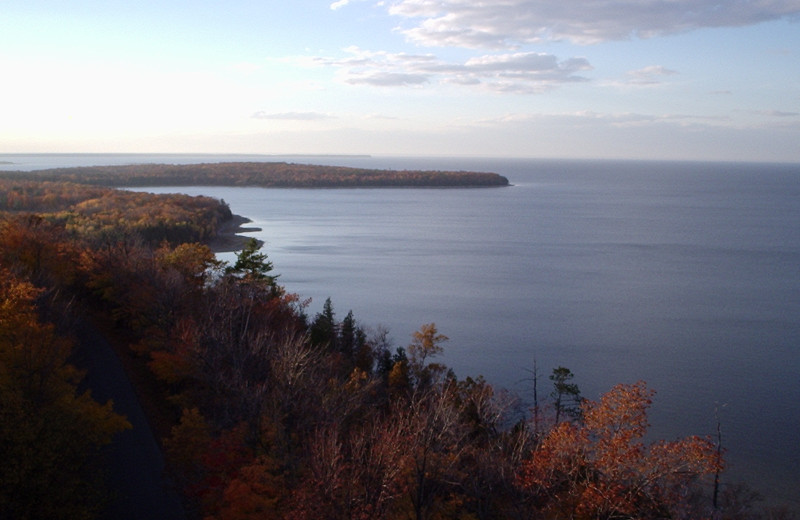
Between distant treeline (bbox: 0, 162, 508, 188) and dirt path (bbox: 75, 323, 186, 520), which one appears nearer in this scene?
dirt path (bbox: 75, 323, 186, 520)

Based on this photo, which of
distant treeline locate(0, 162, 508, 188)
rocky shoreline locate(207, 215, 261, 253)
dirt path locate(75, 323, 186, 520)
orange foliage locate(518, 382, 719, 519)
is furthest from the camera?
distant treeline locate(0, 162, 508, 188)

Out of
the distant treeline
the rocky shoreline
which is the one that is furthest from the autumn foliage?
the distant treeline

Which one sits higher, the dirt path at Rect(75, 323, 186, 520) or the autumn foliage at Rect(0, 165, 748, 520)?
the autumn foliage at Rect(0, 165, 748, 520)

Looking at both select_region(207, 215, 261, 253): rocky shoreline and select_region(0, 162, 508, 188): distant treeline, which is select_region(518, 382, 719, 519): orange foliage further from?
select_region(0, 162, 508, 188): distant treeline

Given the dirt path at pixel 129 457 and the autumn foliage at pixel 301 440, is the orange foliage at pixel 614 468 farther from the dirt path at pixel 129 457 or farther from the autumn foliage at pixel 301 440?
the dirt path at pixel 129 457

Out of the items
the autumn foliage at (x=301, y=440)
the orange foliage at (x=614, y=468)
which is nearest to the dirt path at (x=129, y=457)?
the autumn foliage at (x=301, y=440)

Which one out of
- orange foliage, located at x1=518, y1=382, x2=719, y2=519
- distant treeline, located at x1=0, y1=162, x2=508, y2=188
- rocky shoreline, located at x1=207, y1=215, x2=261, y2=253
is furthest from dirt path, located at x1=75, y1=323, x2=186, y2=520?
distant treeline, located at x1=0, y1=162, x2=508, y2=188

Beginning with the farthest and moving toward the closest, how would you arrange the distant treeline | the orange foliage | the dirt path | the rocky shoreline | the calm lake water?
the distant treeline, the rocky shoreline, the calm lake water, the dirt path, the orange foliage

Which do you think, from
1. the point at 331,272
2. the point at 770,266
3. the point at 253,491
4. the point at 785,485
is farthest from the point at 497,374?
the point at 770,266
